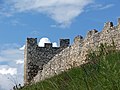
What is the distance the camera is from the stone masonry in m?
→ 25.7

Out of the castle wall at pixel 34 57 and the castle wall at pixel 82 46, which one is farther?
the castle wall at pixel 34 57

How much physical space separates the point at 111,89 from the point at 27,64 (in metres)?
37.6

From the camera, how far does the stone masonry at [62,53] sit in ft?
84.2

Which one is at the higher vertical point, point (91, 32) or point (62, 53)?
point (91, 32)

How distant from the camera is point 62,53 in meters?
33.8

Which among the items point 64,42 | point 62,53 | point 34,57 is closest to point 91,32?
point 62,53

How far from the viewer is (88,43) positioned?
28.4 m

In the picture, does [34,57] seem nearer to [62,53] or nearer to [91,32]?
[62,53]

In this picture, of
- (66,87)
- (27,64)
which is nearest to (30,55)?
(27,64)

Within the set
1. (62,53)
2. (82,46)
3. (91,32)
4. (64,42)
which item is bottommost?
(62,53)

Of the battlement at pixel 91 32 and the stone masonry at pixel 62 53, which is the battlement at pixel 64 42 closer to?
A: the stone masonry at pixel 62 53

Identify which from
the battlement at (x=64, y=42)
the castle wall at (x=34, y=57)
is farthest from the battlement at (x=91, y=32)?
the battlement at (x=64, y=42)

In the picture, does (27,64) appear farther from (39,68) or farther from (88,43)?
(88,43)

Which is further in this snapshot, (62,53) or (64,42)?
(64,42)
